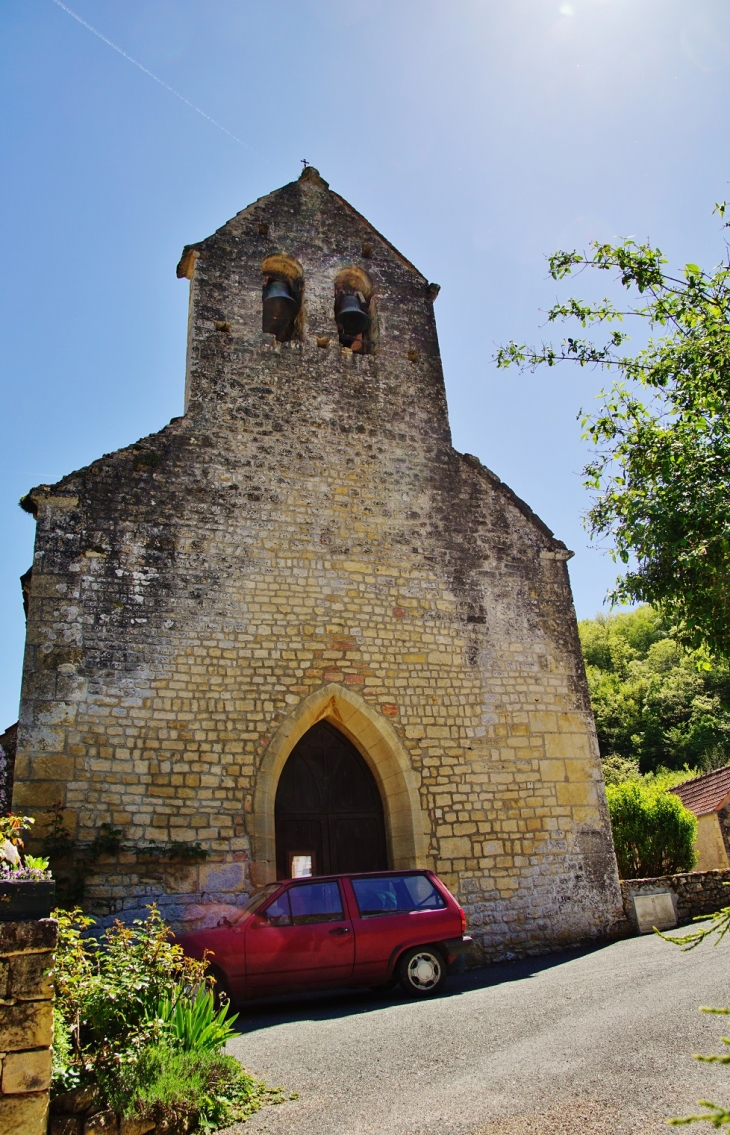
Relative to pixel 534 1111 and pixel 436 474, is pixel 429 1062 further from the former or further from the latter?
pixel 436 474

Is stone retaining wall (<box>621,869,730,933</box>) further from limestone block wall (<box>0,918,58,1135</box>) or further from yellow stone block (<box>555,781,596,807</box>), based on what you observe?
limestone block wall (<box>0,918,58,1135</box>)

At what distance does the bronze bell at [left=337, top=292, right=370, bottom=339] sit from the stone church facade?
2.0 inches

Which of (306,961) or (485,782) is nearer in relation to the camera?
(306,961)

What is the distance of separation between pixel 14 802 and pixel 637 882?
7.13 meters

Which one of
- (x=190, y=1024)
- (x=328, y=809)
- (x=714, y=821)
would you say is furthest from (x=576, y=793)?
(x=714, y=821)

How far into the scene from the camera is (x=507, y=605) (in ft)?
34.5

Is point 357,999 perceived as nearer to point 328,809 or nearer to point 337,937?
point 337,937

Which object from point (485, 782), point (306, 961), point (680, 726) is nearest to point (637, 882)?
point (485, 782)

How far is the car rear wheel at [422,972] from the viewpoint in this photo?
6.72 m

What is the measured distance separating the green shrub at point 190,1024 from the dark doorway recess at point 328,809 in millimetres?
4313

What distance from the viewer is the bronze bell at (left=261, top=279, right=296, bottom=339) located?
11234 millimetres

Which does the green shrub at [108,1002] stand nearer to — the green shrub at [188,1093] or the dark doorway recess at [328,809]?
the green shrub at [188,1093]

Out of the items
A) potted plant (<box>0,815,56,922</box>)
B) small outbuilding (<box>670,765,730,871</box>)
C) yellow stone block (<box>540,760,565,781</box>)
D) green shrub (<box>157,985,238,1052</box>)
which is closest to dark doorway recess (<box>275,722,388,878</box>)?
yellow stone block (<box>540,760,565,781</box>)

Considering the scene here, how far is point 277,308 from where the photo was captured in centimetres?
1148
